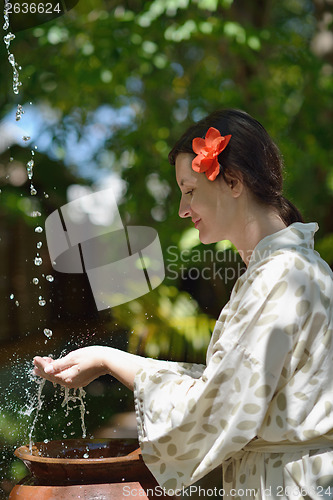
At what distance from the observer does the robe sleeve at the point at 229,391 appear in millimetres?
1233

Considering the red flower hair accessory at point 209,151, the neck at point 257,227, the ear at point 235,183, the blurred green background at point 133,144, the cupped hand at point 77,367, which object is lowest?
the blurred green background at point 133,144

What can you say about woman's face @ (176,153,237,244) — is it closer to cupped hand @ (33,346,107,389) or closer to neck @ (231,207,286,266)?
neck @ (231,207,286,266)

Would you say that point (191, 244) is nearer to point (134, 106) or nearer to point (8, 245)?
point (134, 106)

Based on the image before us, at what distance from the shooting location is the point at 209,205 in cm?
146

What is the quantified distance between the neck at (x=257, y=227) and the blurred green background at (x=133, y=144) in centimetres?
226

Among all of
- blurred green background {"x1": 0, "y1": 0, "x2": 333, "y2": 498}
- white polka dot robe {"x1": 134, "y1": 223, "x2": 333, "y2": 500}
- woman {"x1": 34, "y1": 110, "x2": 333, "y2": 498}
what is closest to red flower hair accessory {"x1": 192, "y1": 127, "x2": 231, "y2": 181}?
woman {"x1": 34, "y1": 110, "x2": 333, "y2": 498}

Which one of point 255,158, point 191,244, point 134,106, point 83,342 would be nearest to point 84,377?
point 255,158

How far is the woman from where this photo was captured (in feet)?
4.08

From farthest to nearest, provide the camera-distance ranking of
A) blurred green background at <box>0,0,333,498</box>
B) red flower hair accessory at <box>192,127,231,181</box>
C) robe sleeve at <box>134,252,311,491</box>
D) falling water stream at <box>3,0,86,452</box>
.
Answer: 1. blurred green background at <box>0,0,333,498</box>
2. falling water stream at <box>3,0,86,452</box>
3. red flower hair accessory at <box>192,127,231,181</box>
4. robe sleeve at <box>134,252,311,491</box>

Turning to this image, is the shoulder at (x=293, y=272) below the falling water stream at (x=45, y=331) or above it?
above

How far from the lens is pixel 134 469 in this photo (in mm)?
1514

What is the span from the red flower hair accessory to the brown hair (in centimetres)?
2

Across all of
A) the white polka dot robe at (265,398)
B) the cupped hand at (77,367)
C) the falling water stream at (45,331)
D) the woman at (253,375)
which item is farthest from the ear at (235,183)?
the falling water stream at (45,331)

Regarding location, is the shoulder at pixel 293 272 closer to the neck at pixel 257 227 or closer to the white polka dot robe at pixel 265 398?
the white polka dot robe at pixel 265 398
